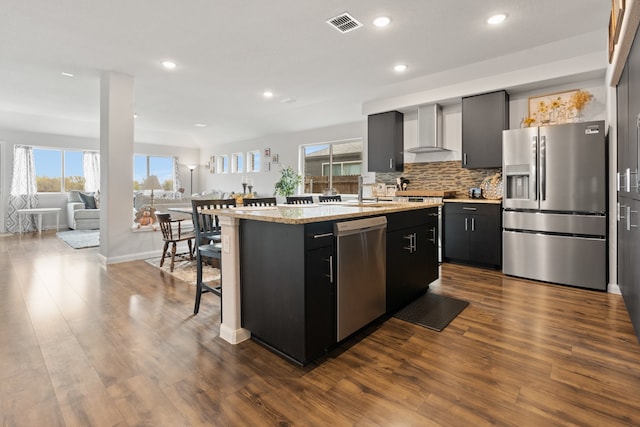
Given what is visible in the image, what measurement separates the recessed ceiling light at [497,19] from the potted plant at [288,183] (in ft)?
18.1

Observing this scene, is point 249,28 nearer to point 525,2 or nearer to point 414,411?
point 525,2

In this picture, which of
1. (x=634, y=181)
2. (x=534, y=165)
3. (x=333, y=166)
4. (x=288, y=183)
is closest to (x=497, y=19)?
(x=534, y=165)

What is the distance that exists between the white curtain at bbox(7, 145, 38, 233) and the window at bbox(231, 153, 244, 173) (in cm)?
479

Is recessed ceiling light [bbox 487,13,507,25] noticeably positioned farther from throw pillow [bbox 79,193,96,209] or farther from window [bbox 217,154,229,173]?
throw pillow [bbox 79,193,96,209]

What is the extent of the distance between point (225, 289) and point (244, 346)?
40 centimetres

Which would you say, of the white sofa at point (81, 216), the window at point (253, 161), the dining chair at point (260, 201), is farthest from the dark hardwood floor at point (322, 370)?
the window at point (253, 161)

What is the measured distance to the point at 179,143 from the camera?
10.5 metres

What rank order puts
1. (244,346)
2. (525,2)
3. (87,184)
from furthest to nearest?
(87,184) < (525,2) < (244,346)

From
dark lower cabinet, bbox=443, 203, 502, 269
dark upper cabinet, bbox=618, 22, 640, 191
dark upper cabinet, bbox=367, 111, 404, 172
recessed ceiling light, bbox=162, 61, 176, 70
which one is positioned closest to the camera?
dark upper cabinet, bbox=618, 22, 640, 191

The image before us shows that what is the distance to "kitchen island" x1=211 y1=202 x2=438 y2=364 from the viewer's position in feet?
6.00

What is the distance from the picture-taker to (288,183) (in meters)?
8.11

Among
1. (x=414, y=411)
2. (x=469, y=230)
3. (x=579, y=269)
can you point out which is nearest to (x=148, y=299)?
(x=414, y=411)

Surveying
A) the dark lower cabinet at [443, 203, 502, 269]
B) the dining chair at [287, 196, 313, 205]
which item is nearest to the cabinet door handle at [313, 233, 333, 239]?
the dining chair at [287, 196, 313, 205]

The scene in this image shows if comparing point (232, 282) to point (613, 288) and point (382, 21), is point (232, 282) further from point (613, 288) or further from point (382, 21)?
point (613, 288)
